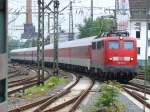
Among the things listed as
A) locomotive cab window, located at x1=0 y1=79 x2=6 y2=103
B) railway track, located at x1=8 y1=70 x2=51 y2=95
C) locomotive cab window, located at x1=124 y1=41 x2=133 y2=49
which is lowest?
railway track, located at x1=8 y1=70 x2=51 y2=95

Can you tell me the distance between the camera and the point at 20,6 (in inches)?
2207

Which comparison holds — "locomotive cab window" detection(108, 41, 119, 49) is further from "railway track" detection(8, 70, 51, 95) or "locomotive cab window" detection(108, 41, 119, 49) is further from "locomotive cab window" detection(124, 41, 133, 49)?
"railway track" detection(8, 70, 51, 95)

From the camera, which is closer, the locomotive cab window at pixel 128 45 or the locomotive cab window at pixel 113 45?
the locomotive cab window at pixel 113 45

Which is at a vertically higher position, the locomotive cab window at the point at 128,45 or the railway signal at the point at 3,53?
the railway signal at the point at 3,53

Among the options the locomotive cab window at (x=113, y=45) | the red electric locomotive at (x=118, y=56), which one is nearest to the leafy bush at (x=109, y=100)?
the red electric locomotive at (x=118, y=56)

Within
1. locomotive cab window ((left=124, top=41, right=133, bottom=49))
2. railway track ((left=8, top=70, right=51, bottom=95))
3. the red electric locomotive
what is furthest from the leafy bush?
locomotive cab window ((left=124, top=41, right=133, bottom=49))

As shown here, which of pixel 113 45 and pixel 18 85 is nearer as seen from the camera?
pixel 18 85

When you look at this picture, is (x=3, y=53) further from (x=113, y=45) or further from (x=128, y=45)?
(x=128, y=45)

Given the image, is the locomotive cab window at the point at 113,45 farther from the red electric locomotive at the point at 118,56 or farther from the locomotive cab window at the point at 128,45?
the locomotive cab window at the point at 128,45

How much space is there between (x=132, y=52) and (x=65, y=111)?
16.3 metres

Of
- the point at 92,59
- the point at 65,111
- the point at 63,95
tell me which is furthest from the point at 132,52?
the point at 65,111

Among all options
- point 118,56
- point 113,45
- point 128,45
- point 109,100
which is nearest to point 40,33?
point 113,45

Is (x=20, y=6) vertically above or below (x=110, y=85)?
above

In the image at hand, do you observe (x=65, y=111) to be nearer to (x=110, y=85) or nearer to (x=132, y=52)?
(x=110, y=85)
